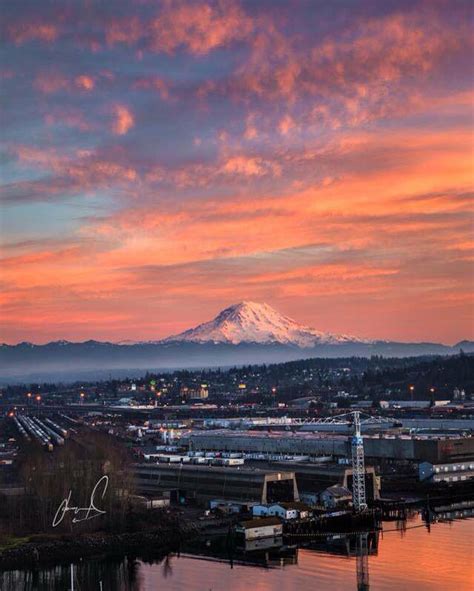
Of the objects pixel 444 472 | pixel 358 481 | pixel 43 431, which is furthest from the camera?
pixel 43 431

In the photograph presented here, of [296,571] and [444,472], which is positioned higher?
[444,472]

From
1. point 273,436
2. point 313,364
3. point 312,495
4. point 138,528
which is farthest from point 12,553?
point 313,364

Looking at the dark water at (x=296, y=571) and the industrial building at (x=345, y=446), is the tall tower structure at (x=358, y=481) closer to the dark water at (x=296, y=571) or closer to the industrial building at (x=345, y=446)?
the dark water at (x=296, y=571)

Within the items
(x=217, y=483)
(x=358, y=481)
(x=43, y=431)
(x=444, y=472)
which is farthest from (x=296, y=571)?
(x=43, y=431)

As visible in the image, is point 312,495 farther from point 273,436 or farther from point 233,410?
point 233,410

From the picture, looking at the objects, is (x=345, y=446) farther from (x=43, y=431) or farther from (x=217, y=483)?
(x=43, y=431)

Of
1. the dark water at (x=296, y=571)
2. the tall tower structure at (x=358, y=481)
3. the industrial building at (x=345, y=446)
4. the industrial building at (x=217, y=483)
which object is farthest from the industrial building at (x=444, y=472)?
the dark water at (x=296, y=571)
